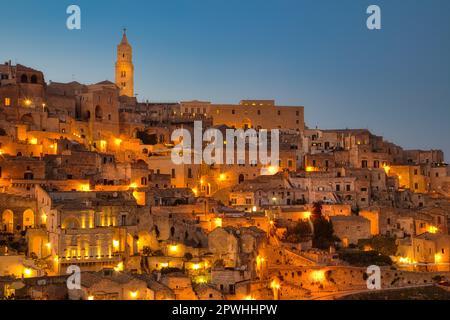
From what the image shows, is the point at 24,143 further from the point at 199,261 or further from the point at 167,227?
the point at 199,261

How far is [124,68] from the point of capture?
72.4 m

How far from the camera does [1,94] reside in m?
48.1

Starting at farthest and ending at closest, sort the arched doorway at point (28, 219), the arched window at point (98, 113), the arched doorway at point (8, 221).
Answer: the arched window at point (98, 113) < the arched doorway at point (28, 219) < the arched doorway at point (8, 221)

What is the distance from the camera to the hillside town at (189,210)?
31438mm

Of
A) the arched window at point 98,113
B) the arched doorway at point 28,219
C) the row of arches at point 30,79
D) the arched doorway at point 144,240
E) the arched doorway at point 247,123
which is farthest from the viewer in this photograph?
the arched doorway at point 247,123

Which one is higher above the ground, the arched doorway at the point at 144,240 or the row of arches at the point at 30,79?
the row of arches at the point at 30,79

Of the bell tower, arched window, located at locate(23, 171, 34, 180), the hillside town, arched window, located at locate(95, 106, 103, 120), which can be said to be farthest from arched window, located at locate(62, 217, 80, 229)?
the bell tower

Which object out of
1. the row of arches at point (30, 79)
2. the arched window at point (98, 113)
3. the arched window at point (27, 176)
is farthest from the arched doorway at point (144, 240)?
the row of arches at point (30, 79)

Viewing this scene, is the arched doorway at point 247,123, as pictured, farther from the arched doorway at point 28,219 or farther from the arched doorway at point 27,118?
the arched doorway at point 28,219

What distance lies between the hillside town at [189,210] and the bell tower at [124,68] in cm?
1490

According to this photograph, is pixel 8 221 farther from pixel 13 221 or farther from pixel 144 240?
pixel 144 240

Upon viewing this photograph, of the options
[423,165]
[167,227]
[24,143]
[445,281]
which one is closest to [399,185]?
[423,165]

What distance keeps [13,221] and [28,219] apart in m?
0.71

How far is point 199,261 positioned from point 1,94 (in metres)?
22.9
